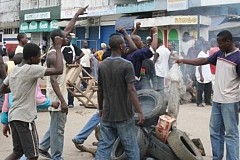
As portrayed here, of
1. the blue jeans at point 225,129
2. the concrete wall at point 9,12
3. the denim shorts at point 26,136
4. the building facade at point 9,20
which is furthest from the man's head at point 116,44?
the concrete wall at point 9,12

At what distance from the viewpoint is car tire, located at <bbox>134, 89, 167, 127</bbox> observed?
623 centimetres

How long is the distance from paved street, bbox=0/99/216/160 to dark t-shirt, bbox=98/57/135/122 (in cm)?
166

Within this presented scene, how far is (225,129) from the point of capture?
5910mm

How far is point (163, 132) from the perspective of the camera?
599cm

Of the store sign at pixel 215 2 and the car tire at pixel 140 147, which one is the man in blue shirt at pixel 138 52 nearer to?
the car tire at pixel 140 147

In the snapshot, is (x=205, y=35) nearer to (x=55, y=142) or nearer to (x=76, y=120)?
(x=76, y=120)

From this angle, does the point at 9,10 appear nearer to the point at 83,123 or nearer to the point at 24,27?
the point at 24,27

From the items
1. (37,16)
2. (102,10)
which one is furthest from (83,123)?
(37,16)

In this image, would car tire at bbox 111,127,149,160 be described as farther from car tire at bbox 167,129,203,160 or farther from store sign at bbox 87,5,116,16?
store sign at bbox 87,5,116,16

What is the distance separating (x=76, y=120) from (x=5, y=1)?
4093cm

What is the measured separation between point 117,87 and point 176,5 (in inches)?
737

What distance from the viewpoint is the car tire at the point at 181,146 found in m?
5.87

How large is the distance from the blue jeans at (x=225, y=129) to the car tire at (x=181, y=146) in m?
0.28

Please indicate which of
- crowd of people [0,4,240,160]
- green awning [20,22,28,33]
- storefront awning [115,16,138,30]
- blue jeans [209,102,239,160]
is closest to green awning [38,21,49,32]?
green awning [20,22,28,33]
